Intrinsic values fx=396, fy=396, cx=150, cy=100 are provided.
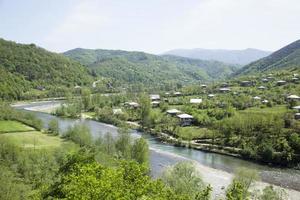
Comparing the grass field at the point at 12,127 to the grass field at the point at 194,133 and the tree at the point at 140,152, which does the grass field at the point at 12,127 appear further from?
the tree at the point at 140,152

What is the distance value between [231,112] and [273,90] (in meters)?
35.2

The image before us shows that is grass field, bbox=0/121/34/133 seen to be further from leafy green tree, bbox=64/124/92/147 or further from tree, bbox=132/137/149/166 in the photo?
tree, bbox=132/137/149/166

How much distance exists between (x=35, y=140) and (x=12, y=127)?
1572 centimetres

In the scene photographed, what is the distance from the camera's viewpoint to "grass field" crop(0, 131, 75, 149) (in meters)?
69.9

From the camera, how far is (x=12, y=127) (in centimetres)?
8719

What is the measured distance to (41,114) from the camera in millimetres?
123875

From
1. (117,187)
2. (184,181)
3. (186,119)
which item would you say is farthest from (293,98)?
(117,187)

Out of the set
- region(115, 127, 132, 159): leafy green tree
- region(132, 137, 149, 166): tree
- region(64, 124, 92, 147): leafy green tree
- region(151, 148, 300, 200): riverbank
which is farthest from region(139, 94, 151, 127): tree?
region(132, 137, 149, 166): tree

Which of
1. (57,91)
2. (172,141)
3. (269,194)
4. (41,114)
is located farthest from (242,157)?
(57,91)

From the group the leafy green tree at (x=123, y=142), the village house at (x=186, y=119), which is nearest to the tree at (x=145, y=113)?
the village house at (x=186, y=119)

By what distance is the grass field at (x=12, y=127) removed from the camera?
8401cm

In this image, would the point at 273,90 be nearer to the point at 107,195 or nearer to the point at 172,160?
the point at 172,160

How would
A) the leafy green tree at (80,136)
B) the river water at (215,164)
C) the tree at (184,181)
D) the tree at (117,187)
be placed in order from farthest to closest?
→ 1. the leafy green tree at (80,136)
2. the river water at (215,164)
3. the tree at (184,181)
4. the tree at (117,187)

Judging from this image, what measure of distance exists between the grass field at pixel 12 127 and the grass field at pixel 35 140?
10.6ft
